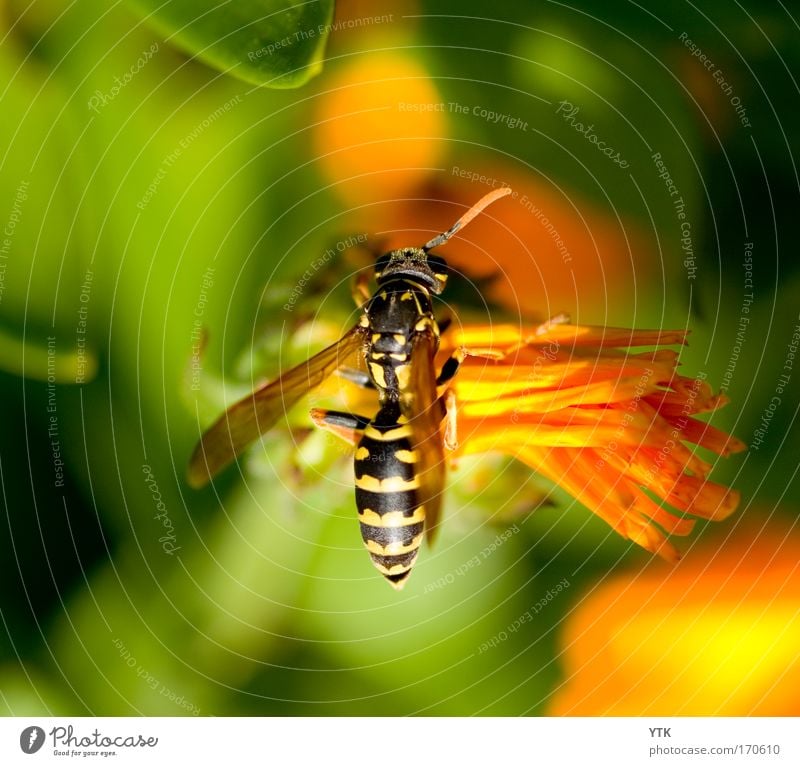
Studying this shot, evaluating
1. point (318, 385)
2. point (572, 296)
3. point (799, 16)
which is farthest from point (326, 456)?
point (799, 16)

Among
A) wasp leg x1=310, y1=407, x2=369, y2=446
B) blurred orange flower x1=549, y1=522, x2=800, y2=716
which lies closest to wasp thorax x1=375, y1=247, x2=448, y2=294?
wasp leg x1=310, y1=407, x2=369, y2=446

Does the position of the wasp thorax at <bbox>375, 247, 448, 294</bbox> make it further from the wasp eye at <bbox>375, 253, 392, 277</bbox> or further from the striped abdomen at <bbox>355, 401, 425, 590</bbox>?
the striped abdomen at <bbox>355, 401, 425, 590</bbox>

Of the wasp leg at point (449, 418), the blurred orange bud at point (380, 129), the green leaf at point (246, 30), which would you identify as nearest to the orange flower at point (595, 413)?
the wasp leg at point (449, 418)

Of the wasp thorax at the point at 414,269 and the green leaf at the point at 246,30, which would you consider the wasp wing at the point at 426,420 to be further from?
the green leaf at the point at 246,30

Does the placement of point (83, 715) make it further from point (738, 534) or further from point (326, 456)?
point (738, 534)

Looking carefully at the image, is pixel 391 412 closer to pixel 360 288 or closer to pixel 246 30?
pixel 360 288

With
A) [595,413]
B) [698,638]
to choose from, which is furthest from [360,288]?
[698,638]

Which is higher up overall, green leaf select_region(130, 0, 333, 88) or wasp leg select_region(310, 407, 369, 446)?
green leaf select_region(130, 0, 333, 88)
